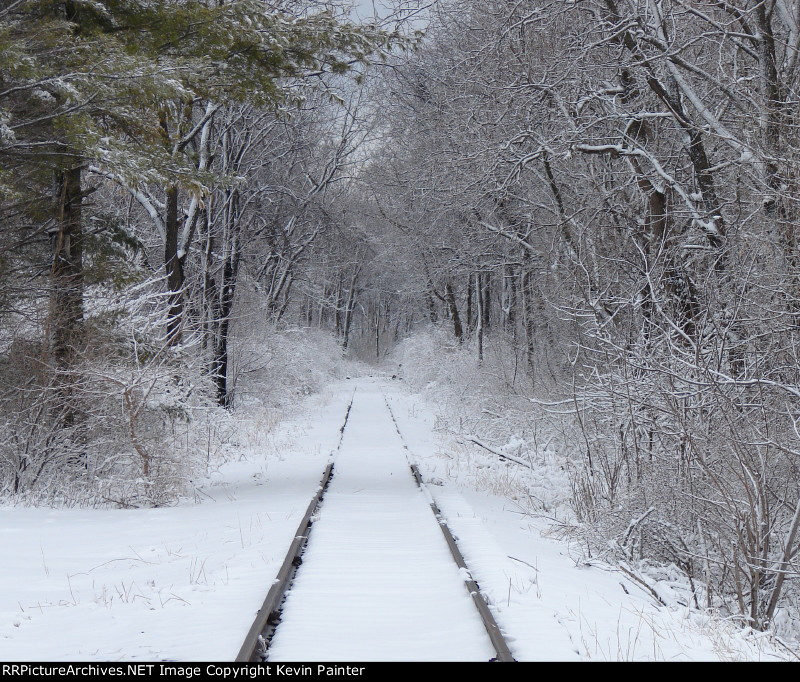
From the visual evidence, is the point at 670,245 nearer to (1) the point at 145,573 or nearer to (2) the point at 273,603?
(2) the point at 273,603

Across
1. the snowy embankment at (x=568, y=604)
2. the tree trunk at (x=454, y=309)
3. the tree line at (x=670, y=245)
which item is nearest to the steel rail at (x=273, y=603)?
the snowy embankment at (x=568, y=604)

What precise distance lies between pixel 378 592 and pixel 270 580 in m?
1.03

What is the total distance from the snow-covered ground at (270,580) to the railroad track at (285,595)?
0.34ft

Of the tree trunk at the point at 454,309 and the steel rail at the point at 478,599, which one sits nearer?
the steel rail at the point at 478,599

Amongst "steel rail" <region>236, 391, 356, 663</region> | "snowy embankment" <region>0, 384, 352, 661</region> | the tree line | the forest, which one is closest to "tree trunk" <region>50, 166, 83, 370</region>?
the forest

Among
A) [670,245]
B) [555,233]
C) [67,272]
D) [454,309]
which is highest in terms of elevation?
[555,233]

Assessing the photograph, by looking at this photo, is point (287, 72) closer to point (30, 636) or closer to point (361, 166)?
point (30, 636)

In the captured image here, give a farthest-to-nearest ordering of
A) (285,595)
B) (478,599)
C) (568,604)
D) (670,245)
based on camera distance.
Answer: (670,245) < (568,604) < (285,595) < (478,599)

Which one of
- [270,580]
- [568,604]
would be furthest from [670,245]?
[270,580]

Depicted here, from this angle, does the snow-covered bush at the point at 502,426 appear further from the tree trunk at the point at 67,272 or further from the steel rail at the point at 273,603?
the tree trunk at the point at 67,272

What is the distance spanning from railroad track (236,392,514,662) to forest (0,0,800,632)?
2.27 m

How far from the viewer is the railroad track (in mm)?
4488

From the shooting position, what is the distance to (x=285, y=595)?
584cm

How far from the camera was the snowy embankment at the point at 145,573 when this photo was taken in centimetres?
491
